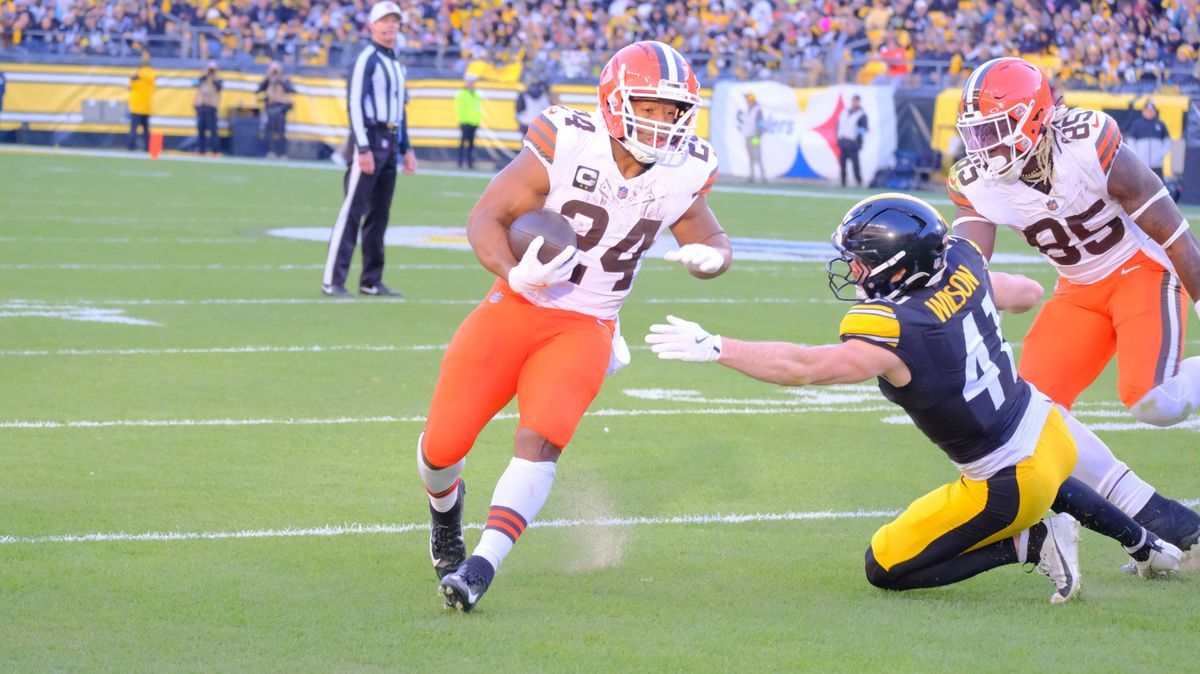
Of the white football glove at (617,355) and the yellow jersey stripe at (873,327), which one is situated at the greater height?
the yellow jersey stripe at (873,327)

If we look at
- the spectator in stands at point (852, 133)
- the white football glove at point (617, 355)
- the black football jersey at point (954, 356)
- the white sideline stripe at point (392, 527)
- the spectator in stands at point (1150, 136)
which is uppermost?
the black football jersey at point (954, 356)

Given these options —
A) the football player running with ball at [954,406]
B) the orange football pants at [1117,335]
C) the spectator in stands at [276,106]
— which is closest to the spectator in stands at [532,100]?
the spectator in stands at [276,106]

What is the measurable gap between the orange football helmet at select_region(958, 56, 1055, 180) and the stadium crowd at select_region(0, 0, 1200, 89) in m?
18.2

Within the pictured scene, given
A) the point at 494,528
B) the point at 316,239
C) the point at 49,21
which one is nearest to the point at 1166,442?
the point at 494,528

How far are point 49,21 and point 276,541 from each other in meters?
31.2

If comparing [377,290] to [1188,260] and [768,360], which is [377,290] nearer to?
[1188,260]

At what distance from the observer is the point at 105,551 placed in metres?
4.77

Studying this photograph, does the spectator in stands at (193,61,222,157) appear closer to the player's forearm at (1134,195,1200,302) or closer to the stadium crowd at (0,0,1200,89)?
the stadium crowd at (0,0,1200,89)

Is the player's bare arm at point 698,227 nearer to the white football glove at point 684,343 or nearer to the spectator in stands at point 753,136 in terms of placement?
the white football glove at point 684,343

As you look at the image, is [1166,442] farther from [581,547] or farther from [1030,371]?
[581,547]

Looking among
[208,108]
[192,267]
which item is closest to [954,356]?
[192,267]

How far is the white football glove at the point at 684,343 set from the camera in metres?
3.87

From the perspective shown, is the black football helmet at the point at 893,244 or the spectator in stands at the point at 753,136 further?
the spectator in stands at the point at 753,136

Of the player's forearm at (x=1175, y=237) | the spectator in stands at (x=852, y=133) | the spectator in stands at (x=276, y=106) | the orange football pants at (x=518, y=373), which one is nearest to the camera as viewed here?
the orange football pants at (x=518, y=373)
